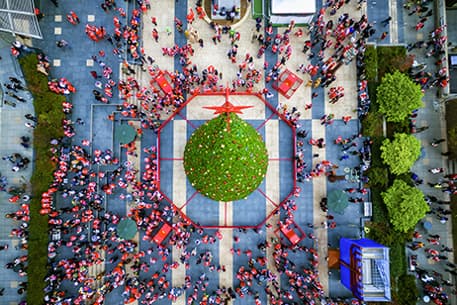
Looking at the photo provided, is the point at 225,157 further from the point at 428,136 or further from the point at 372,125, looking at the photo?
the point at 428,136

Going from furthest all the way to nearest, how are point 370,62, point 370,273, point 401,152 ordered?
1. point 370,62
2. point 401,152
3. point 370,273

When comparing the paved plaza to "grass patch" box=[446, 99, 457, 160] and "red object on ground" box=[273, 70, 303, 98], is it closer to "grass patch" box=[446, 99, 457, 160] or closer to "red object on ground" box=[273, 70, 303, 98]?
"red object on ground" box=[273, 70, 303, 98]

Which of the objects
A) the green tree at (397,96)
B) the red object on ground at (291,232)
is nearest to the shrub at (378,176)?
the green tree at (397,96)

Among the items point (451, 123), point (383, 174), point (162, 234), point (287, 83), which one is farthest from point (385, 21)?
point (162, 234)

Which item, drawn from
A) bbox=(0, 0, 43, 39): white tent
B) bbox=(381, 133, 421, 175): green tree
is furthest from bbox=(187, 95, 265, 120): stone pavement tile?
bbox=(0, 0, 43, 39): white tent

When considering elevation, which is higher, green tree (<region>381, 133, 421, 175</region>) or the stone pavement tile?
the stone pavement tile
